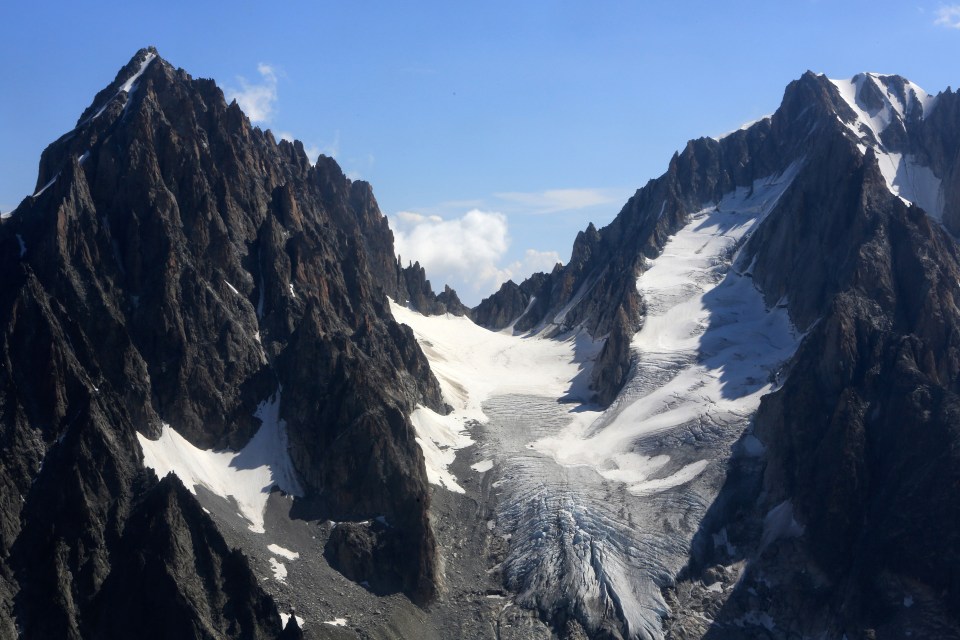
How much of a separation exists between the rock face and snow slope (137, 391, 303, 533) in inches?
58.2

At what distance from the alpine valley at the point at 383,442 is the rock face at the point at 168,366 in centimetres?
30

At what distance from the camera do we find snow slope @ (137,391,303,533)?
9638 centimetres

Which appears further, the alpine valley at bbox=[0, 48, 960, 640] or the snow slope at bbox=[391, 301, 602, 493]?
the snow slope at bbox=[391, 301, 602, 493]

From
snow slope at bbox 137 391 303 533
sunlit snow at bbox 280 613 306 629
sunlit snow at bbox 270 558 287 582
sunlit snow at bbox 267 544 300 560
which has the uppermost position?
snow slope at bbox 137 391 303 533

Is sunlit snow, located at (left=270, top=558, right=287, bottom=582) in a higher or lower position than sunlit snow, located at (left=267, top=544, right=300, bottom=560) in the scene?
lower

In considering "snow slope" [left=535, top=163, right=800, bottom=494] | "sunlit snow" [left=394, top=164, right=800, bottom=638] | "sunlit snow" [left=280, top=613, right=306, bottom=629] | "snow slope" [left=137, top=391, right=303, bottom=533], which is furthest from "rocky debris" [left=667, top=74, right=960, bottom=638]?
"snow slope" [left=137, top=391, right=303, bottom=533]

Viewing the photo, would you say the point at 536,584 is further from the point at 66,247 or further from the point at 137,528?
the point at 66,247

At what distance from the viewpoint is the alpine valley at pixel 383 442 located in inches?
3238

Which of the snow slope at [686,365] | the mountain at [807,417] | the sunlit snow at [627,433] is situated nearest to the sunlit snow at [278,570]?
the sunlit snow at [627,433]

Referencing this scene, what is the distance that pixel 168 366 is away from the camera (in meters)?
106

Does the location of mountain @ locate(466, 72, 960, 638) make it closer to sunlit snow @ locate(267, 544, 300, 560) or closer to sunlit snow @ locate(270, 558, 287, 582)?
sunlit snow @ locate(267, 544, 300, 560)

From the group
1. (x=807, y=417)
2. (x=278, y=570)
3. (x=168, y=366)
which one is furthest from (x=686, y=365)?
(x=278, y=570)

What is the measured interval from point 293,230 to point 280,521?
53.0 m

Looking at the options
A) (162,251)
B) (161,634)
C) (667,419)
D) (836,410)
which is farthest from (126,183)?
(836,410)
